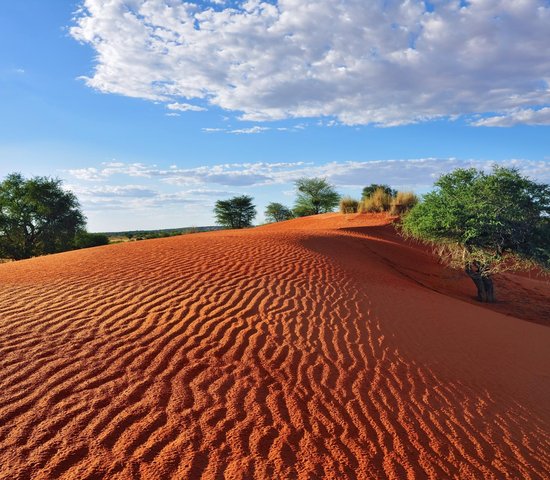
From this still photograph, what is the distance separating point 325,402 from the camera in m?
4.84

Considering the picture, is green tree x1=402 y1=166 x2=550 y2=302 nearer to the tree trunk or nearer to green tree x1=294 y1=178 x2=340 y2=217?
the tree trunk

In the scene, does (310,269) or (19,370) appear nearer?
(19,370)

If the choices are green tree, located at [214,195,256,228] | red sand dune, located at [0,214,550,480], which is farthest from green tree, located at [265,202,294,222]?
red sand dune, located at [0,214,550,480]

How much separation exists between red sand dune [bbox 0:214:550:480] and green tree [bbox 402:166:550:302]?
355cm

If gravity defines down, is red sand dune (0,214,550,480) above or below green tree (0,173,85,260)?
below

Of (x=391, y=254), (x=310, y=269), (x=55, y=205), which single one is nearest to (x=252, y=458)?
(x=310, y=269)

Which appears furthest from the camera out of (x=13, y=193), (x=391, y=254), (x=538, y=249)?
(x=13, y=193)

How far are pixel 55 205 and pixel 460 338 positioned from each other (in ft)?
106

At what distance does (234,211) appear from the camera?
4769 centimetres

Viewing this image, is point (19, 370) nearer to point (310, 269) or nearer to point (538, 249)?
point (310, 269)

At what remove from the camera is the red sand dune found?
3752 mm

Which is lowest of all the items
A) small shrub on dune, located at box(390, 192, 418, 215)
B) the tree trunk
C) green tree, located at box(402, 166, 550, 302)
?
the tree trunk

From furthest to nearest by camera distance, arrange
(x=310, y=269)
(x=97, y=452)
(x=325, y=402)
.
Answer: (x=310, y=269) → (x=325, y=402) → (x=97, y=452)

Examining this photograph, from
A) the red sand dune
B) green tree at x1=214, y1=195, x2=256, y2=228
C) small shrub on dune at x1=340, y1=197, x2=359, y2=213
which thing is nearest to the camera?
the red sand dune
